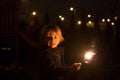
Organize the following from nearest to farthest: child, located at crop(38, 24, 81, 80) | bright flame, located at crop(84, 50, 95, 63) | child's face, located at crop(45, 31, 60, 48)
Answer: bright flame, located at crop(84, 50, 95, 63) < child, located at crop(38, 24, 81, 80) < child's face, located at crop(45, 31, 60, 48)

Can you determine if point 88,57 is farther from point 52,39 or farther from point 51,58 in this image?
point 52,39

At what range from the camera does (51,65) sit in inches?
165

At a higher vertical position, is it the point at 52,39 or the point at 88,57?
the point at 52,39

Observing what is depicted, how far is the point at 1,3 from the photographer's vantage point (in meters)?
10.2

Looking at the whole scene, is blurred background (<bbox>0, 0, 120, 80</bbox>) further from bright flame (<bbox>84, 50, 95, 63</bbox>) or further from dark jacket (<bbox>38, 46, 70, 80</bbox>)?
bright flame (<bbox>84, 50, 95, 63</bbox>)

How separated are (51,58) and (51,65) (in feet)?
0.26

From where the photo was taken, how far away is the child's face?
14.2 ft

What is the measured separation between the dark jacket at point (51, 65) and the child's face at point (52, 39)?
77 millimetres

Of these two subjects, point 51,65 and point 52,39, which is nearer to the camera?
point 51,65

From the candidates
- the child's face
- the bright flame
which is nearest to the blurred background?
the child's face

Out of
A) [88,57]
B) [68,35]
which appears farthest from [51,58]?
[68,35]

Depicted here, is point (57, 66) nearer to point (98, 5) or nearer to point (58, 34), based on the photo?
point (58, 34)

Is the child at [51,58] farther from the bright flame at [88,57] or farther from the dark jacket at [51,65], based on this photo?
the bright flame at [88,57]

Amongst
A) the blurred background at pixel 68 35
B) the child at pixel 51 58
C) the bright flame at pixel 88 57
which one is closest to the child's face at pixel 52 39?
the child at pixel 51 58
